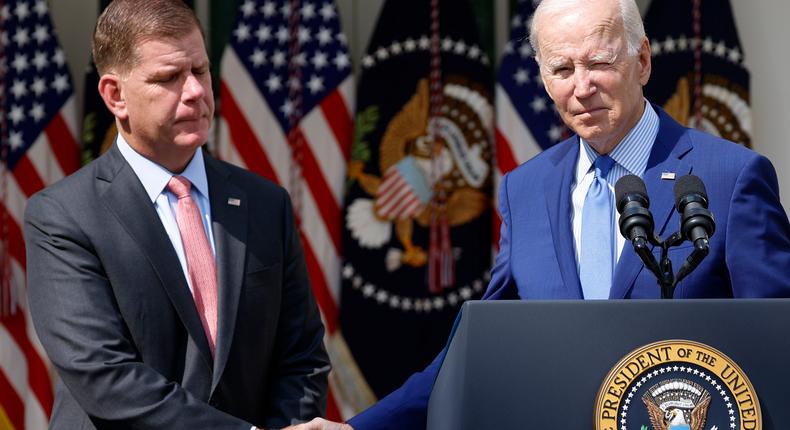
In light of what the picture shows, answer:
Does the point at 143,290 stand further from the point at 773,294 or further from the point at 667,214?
the point at 773,294

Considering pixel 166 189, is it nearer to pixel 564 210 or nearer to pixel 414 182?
pixel 564 210

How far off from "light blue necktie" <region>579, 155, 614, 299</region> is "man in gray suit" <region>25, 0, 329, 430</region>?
810 mm

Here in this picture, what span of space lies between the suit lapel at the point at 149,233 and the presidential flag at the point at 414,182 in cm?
295

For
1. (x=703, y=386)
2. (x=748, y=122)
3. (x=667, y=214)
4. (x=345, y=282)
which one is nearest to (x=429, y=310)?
(x=345, y=282)

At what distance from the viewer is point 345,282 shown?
6234mm

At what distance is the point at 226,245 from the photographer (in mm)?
3242

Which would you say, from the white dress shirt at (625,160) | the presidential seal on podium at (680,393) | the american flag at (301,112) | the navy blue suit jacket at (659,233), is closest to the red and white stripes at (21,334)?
the american flag at (301,112)

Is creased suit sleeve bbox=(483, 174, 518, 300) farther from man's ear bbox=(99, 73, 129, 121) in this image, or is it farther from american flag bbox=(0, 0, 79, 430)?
american flag bbox=(0, 0, 79, 430)

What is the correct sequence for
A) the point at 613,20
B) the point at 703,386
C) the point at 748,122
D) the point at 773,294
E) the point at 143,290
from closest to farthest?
1. the point at 703,386
2. the point at 773,294
3. the point at 613,20
4. the point at 143,290
5. the point at 748,122

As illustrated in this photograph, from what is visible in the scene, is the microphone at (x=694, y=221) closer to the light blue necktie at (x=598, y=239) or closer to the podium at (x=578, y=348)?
the podium at (x=578, y=348)

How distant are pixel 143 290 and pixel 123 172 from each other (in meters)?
0.31

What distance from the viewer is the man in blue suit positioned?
8.95ft

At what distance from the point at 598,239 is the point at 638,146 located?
0.76ft

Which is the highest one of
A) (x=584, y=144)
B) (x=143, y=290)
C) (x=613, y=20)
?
(x=613, y=20)
